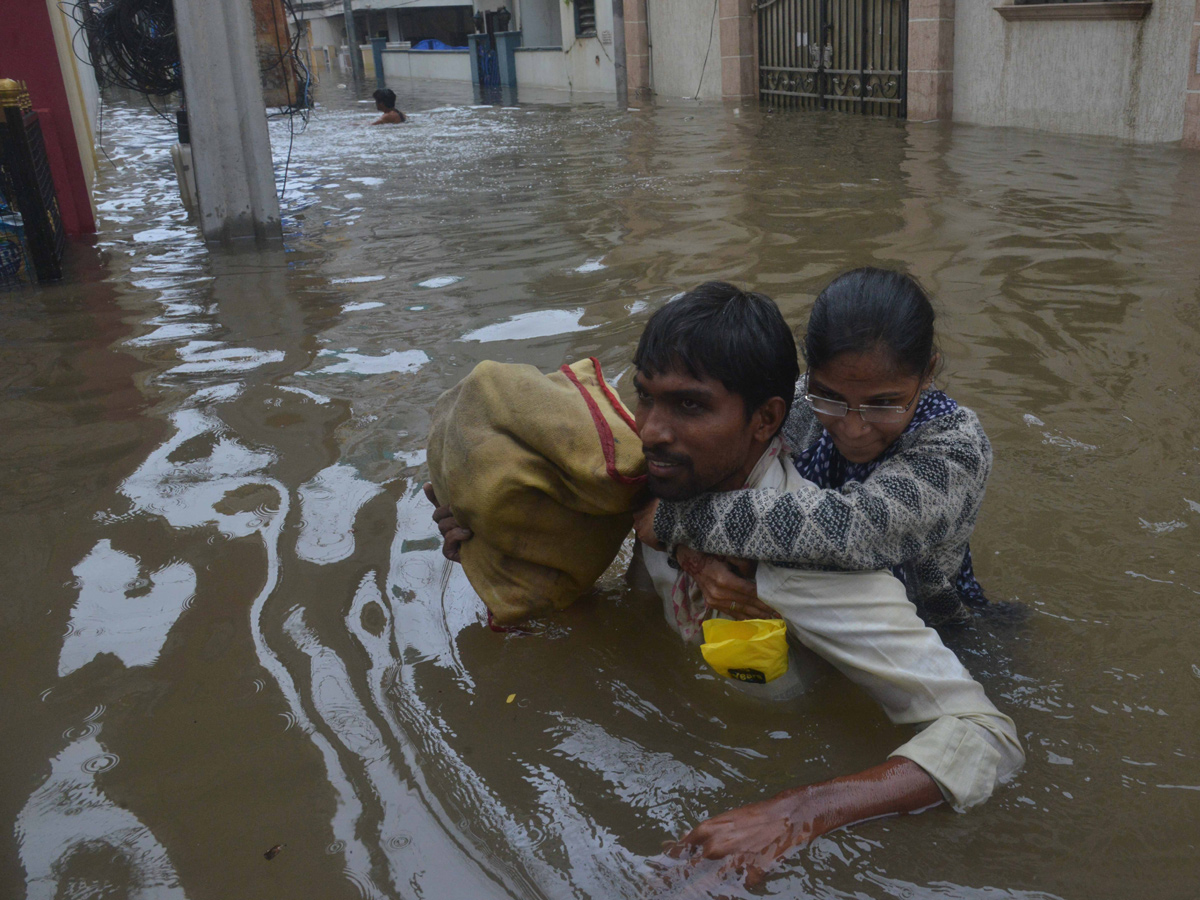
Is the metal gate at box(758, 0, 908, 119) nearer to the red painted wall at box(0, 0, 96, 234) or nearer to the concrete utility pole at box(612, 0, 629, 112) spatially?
the concrete utility pole at box(612, 0, 629, 112)

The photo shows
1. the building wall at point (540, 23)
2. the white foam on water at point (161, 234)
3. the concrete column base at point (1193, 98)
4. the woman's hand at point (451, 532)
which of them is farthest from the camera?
the building wall at point (540, 23)

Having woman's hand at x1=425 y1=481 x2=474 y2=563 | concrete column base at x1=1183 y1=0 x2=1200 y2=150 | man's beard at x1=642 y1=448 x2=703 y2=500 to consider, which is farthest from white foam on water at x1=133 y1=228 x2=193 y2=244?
concrete column base at x1=1183 y1=0 x2=1200 y2=150

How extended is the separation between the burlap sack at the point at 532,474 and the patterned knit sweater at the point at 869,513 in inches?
6.6

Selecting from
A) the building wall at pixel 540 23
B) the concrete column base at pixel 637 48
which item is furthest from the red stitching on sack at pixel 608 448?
the building wall at pixel 540 23

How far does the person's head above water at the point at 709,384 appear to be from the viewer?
195cm

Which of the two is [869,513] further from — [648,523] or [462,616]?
[462,616]

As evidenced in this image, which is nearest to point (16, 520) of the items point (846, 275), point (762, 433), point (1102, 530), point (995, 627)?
point (762, 433)

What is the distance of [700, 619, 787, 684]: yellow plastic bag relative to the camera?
6.61 feet

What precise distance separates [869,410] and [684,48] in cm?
1824

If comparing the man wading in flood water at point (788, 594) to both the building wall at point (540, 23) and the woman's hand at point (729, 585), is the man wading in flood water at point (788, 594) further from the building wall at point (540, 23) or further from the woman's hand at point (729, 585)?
the building wall at point (540, 23)

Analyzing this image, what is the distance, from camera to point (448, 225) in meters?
7.93

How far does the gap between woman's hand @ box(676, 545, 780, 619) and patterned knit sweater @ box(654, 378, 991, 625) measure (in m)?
0.07

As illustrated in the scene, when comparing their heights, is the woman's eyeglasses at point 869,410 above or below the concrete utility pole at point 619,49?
below

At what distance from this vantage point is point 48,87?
318 inches
